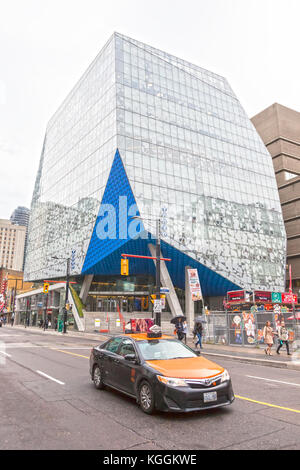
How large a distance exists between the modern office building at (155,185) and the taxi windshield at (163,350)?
31.5 metres

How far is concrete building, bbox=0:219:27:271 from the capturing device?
179 metres

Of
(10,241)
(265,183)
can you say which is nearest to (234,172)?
(265,183)

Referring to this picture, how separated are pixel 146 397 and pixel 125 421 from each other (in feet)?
2.23

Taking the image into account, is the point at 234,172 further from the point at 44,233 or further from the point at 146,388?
the point at 146,388

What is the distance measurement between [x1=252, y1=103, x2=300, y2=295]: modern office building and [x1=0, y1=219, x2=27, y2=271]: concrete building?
468 feet

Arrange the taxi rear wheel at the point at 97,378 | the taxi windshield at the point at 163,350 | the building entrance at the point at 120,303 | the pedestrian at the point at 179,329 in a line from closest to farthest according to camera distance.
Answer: the taxi windshield at the point at 163,350 < the taxi rear wheel at the point at 97,378 < the pedestrian at the point at 179,329 < the building entrance at the point at 120,303

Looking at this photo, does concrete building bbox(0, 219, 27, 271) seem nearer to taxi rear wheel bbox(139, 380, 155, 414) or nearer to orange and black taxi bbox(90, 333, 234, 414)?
orange and black taxi bbox(90, 333, 234, 414)

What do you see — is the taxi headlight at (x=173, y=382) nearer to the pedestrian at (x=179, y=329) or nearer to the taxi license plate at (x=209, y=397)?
the taxi license plate at (x=209, y=397)

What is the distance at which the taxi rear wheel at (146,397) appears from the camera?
245 inches

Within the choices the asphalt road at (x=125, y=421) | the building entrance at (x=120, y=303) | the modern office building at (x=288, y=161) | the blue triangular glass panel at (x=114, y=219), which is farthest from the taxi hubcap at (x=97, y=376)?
the modern office building at (x=288, y=161)

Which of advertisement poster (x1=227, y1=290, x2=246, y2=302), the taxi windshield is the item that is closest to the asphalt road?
the taxi windshield

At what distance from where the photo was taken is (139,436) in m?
5.12

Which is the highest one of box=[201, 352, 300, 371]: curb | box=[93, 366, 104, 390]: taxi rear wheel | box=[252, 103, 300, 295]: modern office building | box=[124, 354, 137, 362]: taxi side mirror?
box=[252, 103, 300, 295]: modern office building
